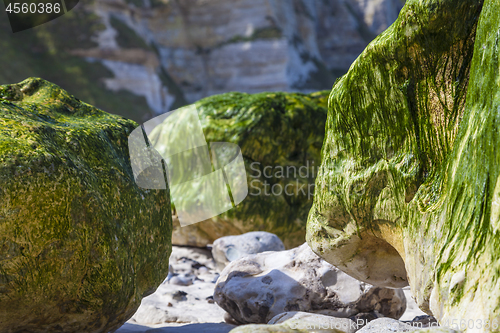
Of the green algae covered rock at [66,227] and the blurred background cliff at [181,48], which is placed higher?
the blurred background cliff at [181,48]

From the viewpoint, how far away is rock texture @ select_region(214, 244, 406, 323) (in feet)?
9.96

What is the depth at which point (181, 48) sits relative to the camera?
83.4 ft

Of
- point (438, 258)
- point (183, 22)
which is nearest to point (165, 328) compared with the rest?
point (438, 258)

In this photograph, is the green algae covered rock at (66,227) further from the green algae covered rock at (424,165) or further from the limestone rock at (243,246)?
the limestone rock at (243,246)

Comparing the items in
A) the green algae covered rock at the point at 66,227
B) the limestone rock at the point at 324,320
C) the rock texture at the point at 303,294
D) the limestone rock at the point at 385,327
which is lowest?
the rock texture at the point at 303,294

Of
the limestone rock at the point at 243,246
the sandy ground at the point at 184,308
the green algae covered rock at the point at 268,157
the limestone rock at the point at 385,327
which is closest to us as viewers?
the limestone rock at the point at 385,327

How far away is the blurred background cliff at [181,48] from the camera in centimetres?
2092

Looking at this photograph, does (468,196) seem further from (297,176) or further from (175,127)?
(175,127)

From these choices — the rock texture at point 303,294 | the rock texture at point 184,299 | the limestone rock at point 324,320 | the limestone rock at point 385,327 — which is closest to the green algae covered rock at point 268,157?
the rock texture at point 184,299

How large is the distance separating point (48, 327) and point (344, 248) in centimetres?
Result: 169

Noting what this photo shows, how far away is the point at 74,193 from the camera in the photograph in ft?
6.95

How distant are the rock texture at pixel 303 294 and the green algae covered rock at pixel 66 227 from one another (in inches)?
29.2

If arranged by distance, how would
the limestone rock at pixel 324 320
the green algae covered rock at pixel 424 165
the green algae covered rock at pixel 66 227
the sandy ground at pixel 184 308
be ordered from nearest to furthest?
the green algae covered rock at pixel 424 165 < the green algae covered rock at pixel 66 227 < the limestone rock at pixel 324 320 < the sandy ground at pixel 184 308

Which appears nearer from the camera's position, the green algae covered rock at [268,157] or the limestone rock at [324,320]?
the limestone rock at [324,320]
